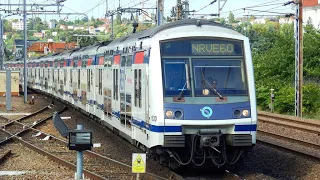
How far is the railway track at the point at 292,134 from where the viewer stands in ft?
56.1

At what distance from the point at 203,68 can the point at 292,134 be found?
10.0 m

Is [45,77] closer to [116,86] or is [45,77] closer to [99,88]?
[99,88]

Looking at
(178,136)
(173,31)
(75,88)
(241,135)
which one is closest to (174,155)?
(178,136)

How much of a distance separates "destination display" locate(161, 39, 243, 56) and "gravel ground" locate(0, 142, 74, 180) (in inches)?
127

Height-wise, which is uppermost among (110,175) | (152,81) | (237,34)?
(237,34)

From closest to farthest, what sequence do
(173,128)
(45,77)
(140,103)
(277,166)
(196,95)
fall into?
1. (173,128)
2. (196,95)
3. (140,103)
4. (277,166)
5. (45,77)

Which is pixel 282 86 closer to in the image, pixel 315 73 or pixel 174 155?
pixel 315 73

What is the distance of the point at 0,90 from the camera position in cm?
4494

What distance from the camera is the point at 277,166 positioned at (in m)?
13.7

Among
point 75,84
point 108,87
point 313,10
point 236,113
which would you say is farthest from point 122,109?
point 313,10

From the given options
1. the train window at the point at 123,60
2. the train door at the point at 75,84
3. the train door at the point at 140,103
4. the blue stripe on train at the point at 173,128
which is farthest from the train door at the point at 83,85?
the blue stripe on train at the point at 173,128

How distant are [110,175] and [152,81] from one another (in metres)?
2.27

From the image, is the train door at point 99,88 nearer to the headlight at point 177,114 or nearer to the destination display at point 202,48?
the destination display at point 202,48

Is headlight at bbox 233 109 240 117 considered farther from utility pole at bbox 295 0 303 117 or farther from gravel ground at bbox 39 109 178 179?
utility pole at bbox 295 0 303 117
